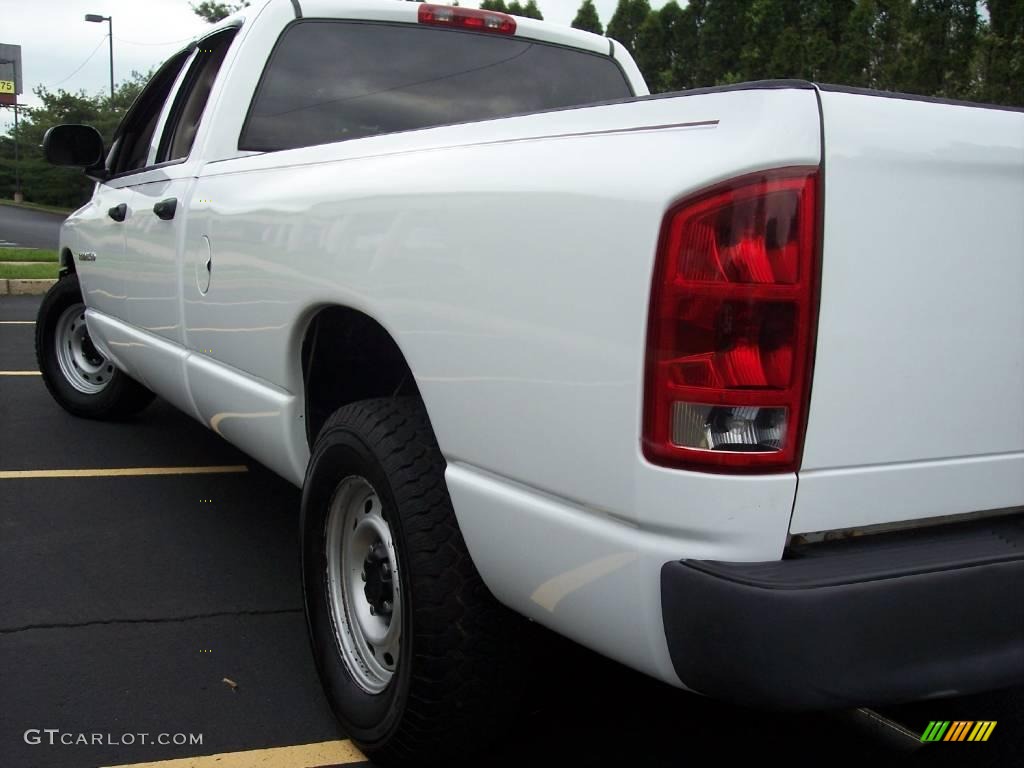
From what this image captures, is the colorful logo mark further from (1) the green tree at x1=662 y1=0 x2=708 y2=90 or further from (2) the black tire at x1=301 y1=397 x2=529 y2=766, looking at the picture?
(1) the green tree at x1=662 y1=0 x2=708 y2=90

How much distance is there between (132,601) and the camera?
10.9 ft

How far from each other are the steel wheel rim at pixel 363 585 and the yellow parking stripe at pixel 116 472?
2441 mm

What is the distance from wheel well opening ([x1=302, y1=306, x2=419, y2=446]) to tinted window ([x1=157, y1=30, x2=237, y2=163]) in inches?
54.3

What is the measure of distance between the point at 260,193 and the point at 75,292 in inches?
120

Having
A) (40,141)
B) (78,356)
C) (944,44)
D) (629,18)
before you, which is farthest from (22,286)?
(40,141)

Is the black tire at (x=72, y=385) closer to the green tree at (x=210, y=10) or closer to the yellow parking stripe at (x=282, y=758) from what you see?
the yellow parking stripe at (x=282, y=758)

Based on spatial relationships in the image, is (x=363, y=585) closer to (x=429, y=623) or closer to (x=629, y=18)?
(x=429, y=623)

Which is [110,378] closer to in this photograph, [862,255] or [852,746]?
[852,746]

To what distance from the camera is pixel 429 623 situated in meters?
2.10

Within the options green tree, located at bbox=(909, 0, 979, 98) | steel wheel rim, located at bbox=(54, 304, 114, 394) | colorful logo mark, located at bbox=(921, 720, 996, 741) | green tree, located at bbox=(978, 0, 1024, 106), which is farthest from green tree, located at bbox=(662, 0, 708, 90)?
colorful logo mark, located at bbox=(921, 720, 996, 741)

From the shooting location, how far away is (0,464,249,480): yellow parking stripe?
15.2 feet

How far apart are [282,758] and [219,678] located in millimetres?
451

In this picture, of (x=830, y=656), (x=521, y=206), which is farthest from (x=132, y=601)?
(x=830, y=656)

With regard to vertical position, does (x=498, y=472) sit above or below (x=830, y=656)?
above
